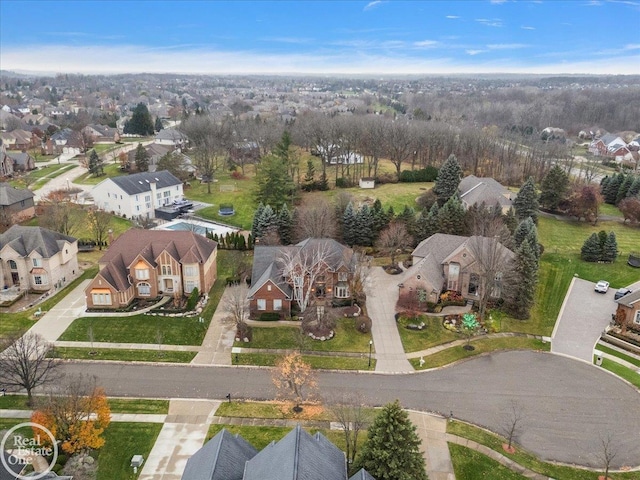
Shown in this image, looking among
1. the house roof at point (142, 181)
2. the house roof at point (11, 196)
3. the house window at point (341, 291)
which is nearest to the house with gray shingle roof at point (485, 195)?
the house window at point (341, 291)

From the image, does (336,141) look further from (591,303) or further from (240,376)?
(240,376)

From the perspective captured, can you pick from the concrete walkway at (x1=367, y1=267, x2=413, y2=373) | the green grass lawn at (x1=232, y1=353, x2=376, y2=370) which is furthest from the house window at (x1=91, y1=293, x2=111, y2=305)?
the concrete walkway at (x1=367, y1=267, x2=413, y2=373)

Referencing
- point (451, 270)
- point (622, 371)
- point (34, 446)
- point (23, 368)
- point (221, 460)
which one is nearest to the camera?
point (221, 460)

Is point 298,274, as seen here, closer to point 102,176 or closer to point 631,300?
point 631,300

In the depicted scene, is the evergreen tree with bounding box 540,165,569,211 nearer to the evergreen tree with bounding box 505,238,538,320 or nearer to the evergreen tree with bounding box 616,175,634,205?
the evergreen tree with bounding box 616,175,634,205

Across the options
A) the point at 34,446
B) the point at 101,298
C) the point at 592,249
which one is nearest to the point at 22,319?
the point at 101,298

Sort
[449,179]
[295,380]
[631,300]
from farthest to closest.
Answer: [449,179]
[631,300]
[295,380]

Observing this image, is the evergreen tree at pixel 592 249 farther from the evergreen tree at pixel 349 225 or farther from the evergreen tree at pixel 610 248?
the evergreen tree at pixel 349 225
